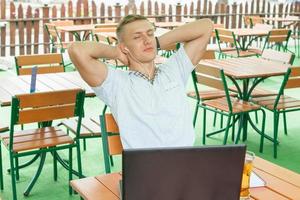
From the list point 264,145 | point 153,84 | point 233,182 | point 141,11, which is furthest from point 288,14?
point 233,182

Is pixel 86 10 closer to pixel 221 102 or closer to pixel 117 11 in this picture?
pixel 117 11

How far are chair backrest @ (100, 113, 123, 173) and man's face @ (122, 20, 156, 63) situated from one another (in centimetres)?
39

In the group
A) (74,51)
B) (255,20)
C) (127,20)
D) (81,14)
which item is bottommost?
(255,20)

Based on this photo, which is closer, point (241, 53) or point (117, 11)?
point (241, 53)

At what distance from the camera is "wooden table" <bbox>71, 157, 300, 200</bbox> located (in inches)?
72.1

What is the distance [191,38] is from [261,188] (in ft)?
3.35

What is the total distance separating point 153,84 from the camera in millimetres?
2322

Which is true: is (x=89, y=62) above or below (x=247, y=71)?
above

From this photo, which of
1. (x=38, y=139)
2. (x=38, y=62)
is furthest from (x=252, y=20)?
(x=38, y=139)

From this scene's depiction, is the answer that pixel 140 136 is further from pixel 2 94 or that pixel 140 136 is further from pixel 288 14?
pixel 288 14

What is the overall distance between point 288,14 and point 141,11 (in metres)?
4.19

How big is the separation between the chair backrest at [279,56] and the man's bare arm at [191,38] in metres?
2.84

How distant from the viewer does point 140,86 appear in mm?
2293

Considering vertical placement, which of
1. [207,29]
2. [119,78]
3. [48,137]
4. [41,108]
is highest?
[207,29]
